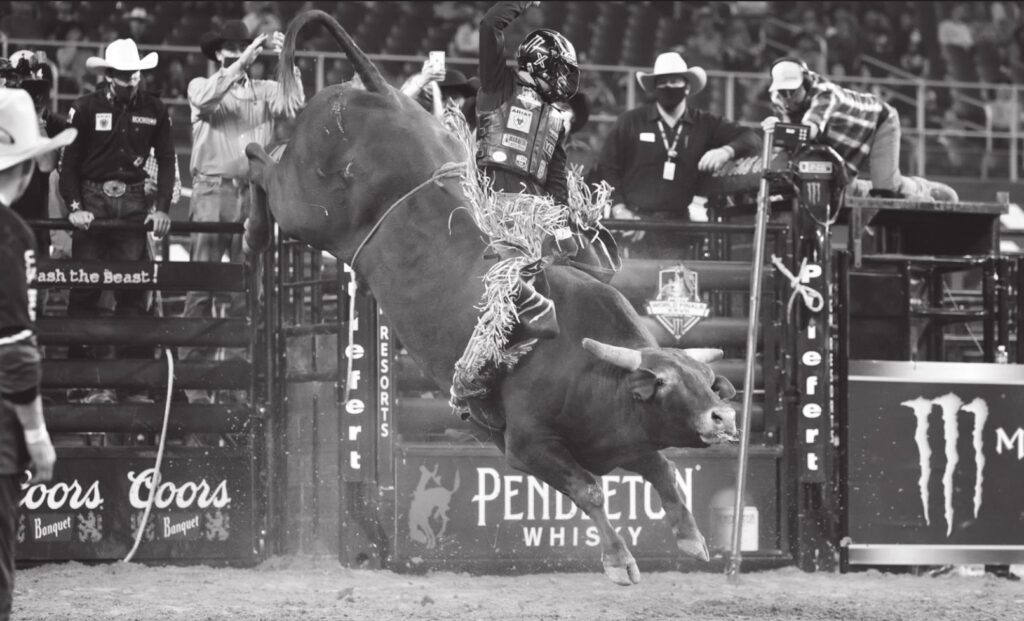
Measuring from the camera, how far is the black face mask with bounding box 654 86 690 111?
9297 mm

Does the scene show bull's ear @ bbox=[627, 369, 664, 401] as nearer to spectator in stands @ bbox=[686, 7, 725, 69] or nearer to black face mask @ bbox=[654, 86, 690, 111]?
black face mask @ bbox=[654, 86, 690, 111]

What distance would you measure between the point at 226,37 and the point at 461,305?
11.3ft

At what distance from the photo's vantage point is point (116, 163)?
337 inches

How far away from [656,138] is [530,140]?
8.07ft

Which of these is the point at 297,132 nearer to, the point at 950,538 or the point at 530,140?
the point at 530,140

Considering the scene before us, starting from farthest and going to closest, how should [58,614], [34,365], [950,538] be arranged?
1. [950,538]
2. [58,614]
3. [34,365]

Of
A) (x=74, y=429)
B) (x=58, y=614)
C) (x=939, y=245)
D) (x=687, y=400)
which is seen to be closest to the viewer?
(x=687, y=400)

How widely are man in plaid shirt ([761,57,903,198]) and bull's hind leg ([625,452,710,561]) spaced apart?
3.34 meters

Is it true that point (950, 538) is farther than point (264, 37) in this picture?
Yes

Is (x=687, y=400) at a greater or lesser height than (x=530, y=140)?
lesser

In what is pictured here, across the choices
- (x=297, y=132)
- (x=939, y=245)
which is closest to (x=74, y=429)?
(x=297, y=132)

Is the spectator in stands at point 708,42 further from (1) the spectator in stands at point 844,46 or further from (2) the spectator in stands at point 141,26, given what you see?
(2) the spectator in stands at point 141,26

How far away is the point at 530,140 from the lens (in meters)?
6.93

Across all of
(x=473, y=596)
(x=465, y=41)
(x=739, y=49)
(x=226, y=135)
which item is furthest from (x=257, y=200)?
(x=739, y=49)
